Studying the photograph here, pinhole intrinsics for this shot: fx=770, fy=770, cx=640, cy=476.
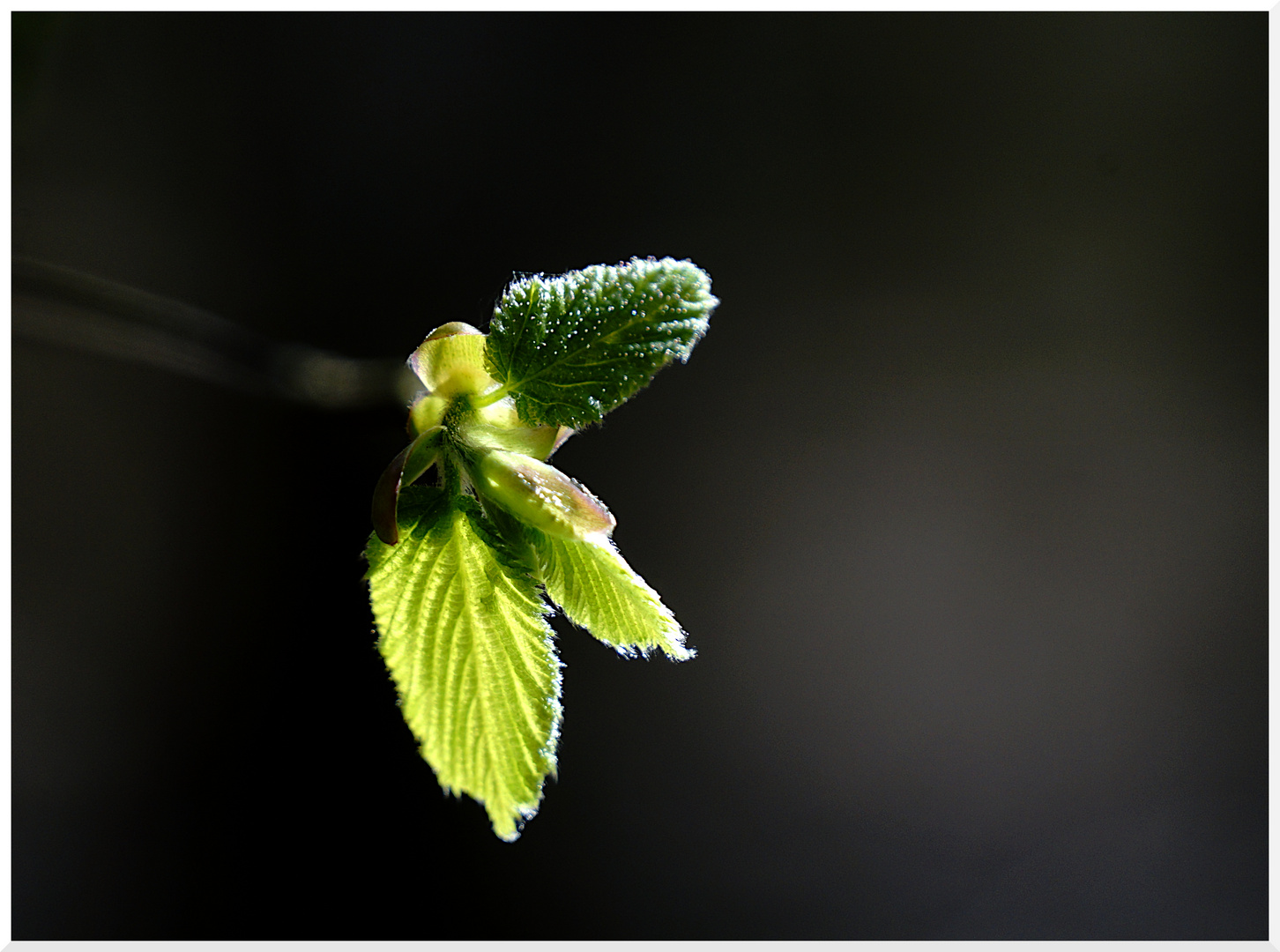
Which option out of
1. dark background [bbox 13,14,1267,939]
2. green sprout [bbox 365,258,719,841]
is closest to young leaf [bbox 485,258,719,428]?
green sprout [bbox 365,258,719,841]

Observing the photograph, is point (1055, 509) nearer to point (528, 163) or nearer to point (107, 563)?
point (528, 163)

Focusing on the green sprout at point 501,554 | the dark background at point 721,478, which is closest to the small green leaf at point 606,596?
the green sprout at point 501,554

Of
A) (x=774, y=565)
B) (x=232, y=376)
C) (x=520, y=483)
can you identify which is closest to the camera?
(x=520, y=483)

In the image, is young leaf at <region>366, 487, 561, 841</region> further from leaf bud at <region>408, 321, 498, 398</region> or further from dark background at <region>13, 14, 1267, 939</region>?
dark background at <region>13, 14, 1267, 939</region>

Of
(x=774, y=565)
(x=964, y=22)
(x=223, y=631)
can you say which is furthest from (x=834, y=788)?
(x=964, y=22)

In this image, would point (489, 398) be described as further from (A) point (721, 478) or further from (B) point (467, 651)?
(A) point (721, 478)

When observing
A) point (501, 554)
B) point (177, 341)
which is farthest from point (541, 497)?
point (177, 341)
